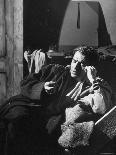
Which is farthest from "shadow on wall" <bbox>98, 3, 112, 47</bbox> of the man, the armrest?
the armrest

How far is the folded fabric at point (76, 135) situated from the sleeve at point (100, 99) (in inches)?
12.5

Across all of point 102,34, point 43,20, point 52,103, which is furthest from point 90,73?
point 43,20

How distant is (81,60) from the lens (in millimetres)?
5176

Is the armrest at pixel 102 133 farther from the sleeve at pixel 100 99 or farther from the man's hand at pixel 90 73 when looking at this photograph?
the man's hand at pixel 90 73

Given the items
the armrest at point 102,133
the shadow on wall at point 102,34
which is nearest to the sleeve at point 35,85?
the armrest at point 102,133

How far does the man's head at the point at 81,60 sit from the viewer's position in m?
5.17

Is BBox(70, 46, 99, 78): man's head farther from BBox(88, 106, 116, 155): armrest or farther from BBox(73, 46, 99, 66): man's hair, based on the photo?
BBox(88, 106, 116, 155): armrest

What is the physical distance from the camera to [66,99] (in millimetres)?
5191

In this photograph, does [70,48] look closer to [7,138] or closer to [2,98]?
[2,98]

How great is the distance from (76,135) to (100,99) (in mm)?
622

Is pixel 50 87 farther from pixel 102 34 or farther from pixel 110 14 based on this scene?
pixel 110 14

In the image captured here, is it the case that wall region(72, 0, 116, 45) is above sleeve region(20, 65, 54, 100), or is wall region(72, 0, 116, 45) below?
above

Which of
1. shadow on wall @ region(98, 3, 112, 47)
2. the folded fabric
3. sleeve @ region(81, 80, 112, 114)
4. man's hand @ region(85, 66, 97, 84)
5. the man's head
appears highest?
shadow on wall @ region(98, 3, 112, 47)

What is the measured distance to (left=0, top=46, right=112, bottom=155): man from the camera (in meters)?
4.68
